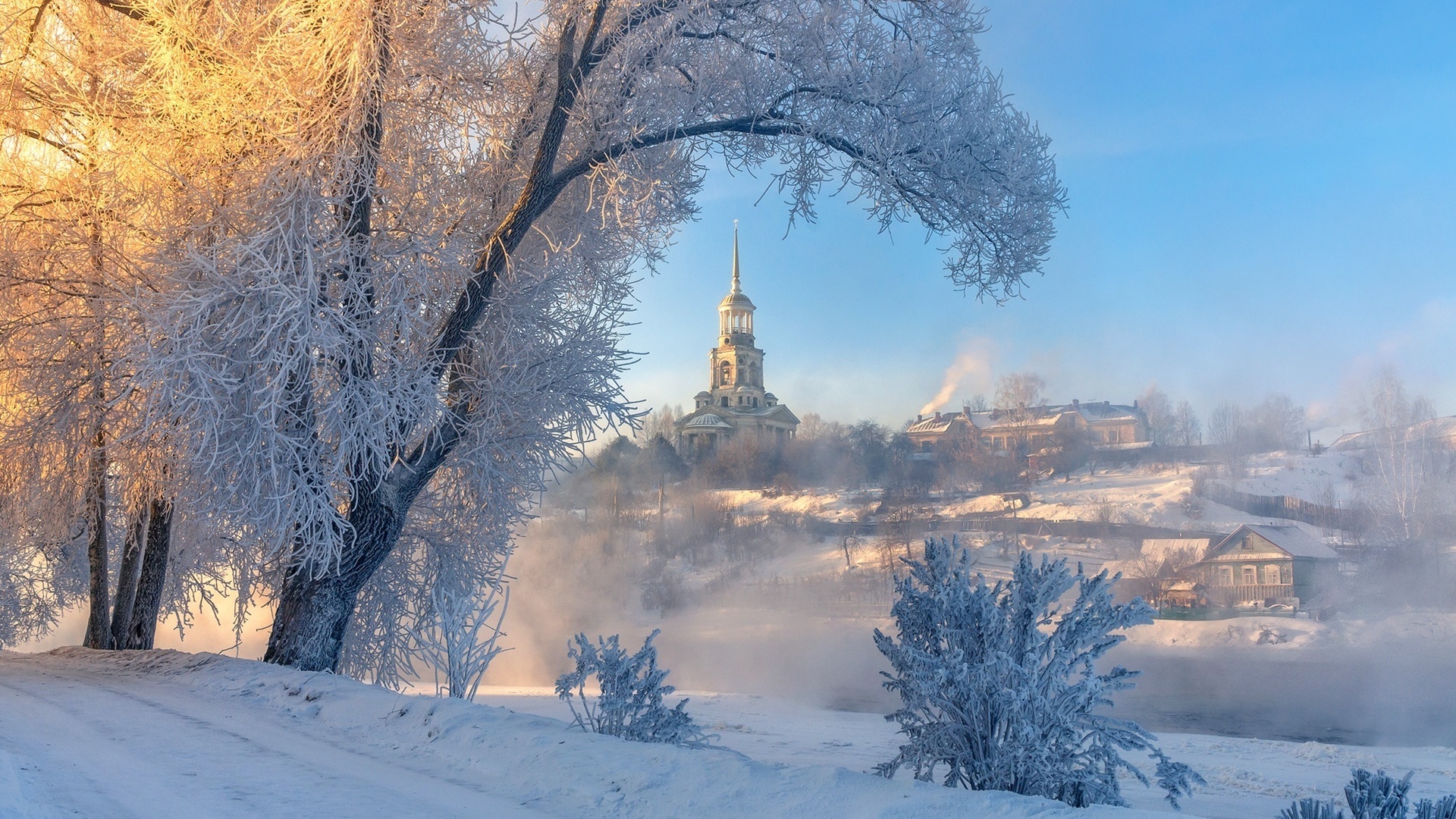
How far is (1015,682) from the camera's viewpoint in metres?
5.07

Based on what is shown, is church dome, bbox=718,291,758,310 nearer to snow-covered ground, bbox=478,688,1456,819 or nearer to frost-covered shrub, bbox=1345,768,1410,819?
snow-covered ground, bbox=478,688,1456,819

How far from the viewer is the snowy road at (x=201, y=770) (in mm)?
3844

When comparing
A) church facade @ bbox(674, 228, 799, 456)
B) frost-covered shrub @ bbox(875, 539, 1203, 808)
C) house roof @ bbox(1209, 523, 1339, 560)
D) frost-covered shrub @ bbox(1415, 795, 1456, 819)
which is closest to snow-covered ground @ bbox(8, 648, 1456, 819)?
frost-covered shrub @ bbox(875, 539, 1203, 808)

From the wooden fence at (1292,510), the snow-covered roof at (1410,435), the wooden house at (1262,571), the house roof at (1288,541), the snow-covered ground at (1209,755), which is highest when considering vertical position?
the snow-covered roof at (1410,435)

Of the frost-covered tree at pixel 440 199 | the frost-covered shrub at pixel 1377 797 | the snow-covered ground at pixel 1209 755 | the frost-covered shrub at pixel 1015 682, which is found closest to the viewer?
the frost-covered shrub at pixel 1377 797

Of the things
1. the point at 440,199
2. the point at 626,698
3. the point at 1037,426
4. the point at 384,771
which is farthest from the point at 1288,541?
the point at 384,771

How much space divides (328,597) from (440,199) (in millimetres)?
3719

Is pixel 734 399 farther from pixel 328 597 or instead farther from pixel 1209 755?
pixel 328 597

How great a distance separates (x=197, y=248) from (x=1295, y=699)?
3596cm

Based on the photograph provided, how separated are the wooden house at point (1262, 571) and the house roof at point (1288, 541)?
1.2 inches

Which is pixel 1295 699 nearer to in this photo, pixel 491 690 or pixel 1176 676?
pixel 1176 676

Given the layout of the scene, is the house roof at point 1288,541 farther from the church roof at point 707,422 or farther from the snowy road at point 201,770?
the snowy road at point 201,770

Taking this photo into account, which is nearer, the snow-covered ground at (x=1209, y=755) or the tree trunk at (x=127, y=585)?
the tree trunk at (x=127, y=585)

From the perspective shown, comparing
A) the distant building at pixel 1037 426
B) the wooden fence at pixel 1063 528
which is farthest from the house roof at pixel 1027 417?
the wooden fence at pixel 1063 528
